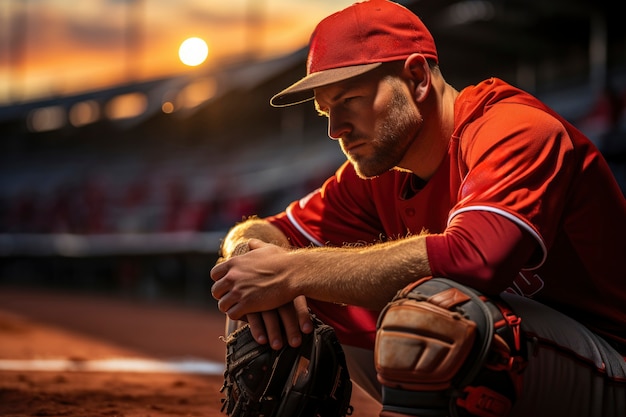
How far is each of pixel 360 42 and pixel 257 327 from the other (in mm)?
881

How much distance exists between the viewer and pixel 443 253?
6.67 ft

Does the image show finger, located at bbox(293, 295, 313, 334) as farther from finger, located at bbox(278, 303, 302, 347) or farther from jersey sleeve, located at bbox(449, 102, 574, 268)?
jersey sleeve, located at bbox(449, 102, 574, 268)

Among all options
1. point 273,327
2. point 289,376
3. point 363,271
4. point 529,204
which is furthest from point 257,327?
point 529,204

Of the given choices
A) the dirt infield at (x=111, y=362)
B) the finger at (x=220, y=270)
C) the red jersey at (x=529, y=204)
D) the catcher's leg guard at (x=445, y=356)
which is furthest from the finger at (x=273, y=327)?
the dirt infield at (x=111, y=362)

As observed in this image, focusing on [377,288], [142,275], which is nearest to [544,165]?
[377,288]

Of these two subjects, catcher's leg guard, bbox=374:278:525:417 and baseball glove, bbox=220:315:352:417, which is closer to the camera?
catcher's leg guard, bbox=374:278:525:417

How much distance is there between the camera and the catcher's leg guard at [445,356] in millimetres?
1923

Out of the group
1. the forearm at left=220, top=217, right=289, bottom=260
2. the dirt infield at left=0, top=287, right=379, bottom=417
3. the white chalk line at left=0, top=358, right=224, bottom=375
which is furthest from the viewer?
the white chalk line at left=0, top=358, right=224, bottom=375

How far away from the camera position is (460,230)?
2.03 meters

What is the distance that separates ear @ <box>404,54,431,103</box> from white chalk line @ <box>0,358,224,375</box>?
2958mm

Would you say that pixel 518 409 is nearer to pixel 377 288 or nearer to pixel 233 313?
pixel 377 288

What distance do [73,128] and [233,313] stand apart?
35.4 meters

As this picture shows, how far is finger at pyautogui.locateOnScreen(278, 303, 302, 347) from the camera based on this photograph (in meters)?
2.39

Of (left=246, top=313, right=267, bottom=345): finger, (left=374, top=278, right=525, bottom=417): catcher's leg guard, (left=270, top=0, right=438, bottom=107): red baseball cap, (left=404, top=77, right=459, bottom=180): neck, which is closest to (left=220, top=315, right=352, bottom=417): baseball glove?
(left=246, top=313, right=267, bottom=345): finger
